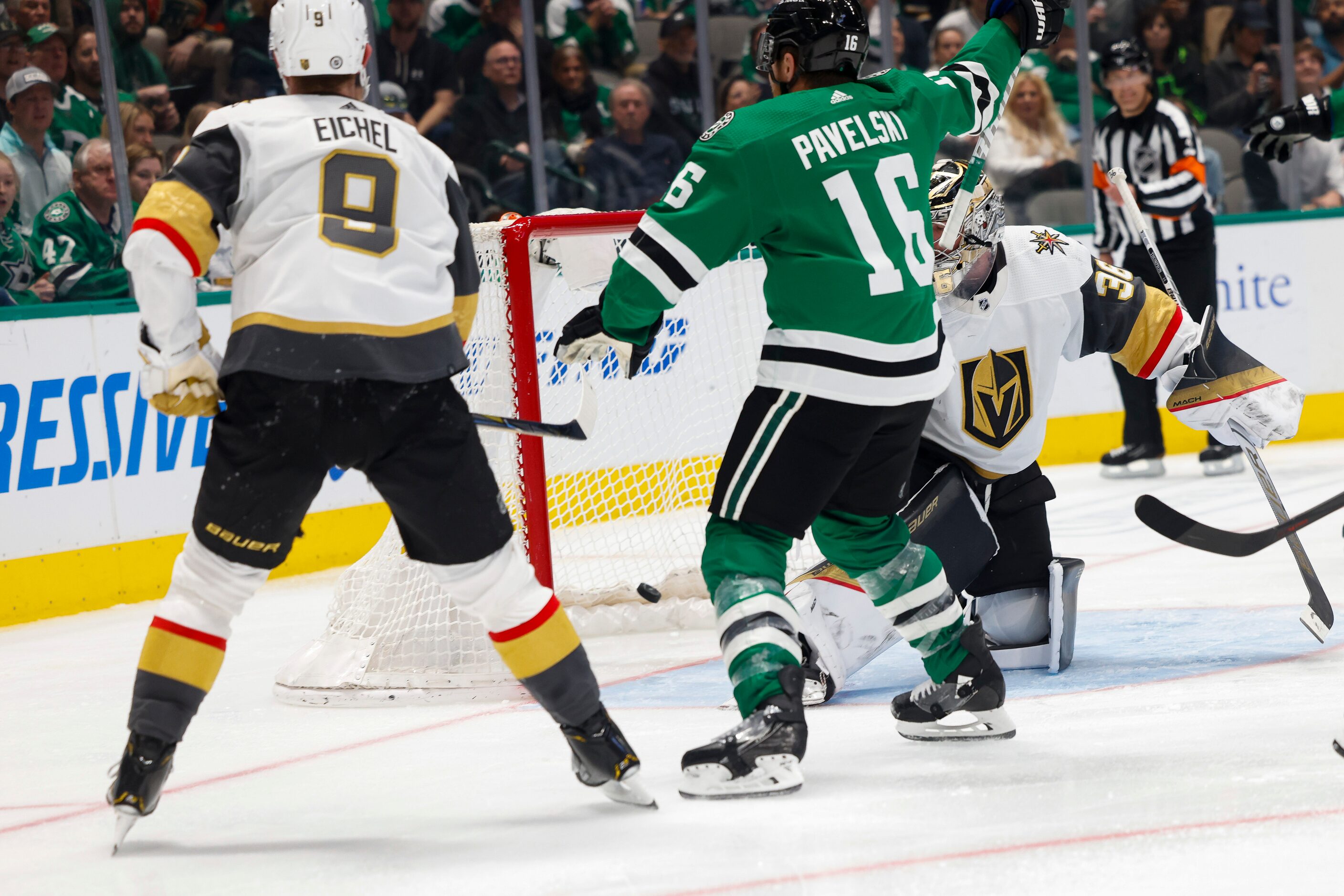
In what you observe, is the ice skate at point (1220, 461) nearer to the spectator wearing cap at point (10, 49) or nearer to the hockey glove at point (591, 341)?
the hockey glove at point (591, 341)

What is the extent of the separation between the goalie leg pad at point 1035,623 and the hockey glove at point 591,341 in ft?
3.63

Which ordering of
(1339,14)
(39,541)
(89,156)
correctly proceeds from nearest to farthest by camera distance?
(39,541) < (89,156) < (1339,14)

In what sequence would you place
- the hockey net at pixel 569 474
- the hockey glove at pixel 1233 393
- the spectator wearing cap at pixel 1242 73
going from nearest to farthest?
the hockey glove at pixel 1233 393 < the hockey net at pixel 569 474 < the spectator wearing cap at pixel 1242 73

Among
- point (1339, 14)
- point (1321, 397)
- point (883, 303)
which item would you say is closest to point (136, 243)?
point (883, 303)

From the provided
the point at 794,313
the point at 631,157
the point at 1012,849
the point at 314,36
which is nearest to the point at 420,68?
the point at 631,157

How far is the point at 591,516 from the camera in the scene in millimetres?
4219

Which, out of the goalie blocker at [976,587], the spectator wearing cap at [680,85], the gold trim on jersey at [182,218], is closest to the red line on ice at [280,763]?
the goalie blocker at [976,587]

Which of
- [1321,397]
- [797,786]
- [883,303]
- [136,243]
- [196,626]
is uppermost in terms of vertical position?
[136,243]

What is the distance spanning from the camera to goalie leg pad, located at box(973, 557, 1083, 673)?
306 cm

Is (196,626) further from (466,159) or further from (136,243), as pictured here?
(466,159)

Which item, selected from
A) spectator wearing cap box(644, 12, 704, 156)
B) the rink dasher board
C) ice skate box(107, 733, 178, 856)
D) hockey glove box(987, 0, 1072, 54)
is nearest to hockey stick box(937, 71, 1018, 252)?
hockey glove box(987, 0, 1072, 54)

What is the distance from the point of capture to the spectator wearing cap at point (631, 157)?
6949mm

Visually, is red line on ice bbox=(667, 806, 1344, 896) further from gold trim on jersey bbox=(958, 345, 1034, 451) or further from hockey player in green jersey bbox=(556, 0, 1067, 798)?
gold trim on jersey bbox=(958, 345, 1034, 451)

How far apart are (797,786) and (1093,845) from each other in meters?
0.49
